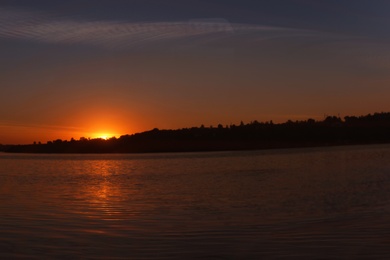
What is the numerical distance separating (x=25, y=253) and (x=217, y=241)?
12.5 ft

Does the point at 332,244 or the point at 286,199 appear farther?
the point at 286,199

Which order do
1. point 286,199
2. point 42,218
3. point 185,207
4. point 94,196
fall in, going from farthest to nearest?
1. point 94,196
2. point 286,199
3. point 185,207
4. point 42,218

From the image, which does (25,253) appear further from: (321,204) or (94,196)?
(94,196)

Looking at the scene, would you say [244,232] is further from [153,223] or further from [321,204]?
[321,204]

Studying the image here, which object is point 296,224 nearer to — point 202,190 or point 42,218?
point 42,218

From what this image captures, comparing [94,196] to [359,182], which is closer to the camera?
[94,196]

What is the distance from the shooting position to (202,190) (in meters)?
22.7

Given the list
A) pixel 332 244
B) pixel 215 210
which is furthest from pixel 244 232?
pixel 215 210

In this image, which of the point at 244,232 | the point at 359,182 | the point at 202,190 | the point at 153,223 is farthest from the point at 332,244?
the point at 359,182

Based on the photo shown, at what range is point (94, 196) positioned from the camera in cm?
2117

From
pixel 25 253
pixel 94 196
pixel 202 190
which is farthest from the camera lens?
pixel 202 190

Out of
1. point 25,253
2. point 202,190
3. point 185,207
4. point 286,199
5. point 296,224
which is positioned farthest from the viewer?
point 202,190

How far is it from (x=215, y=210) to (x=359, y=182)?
34.7 ft

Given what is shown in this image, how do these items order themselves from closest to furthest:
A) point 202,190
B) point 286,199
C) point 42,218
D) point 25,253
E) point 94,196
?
point 25,253
point 42,218
point 286,199
point 94,196
point 202,190
